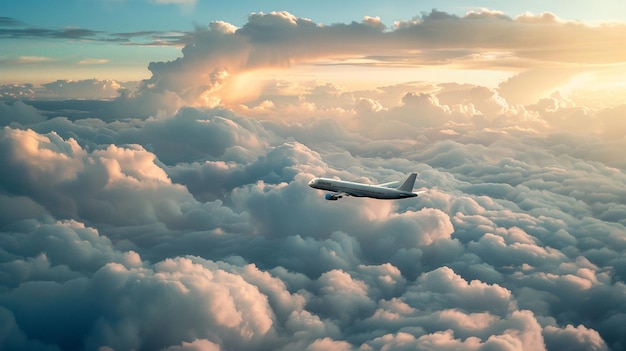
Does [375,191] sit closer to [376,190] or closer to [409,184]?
[376,190]

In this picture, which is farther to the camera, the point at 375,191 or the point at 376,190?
the point at 376,190

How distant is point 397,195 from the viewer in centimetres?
18550

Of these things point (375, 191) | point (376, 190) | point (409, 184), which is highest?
point (409, 184)

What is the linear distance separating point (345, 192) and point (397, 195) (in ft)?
73.2

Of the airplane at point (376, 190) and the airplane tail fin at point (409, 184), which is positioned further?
the airplane tail fin at point (409, 184)

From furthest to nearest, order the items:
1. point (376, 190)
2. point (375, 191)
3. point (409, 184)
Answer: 1. point (376, 190)
2. point (375, 191)
3. point (409, 184)

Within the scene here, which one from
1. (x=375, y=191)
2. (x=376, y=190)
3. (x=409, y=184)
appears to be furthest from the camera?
(x=376, y=190)

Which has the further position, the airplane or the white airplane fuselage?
the white airplane fuselage

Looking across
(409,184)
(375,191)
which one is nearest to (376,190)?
(375,191)

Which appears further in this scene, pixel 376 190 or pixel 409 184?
pixel 376 190

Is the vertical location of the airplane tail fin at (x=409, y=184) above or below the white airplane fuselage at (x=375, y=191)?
above

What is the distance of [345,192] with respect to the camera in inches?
7534

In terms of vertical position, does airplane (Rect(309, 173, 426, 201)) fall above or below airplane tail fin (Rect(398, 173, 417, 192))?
below

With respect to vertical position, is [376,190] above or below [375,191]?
above
